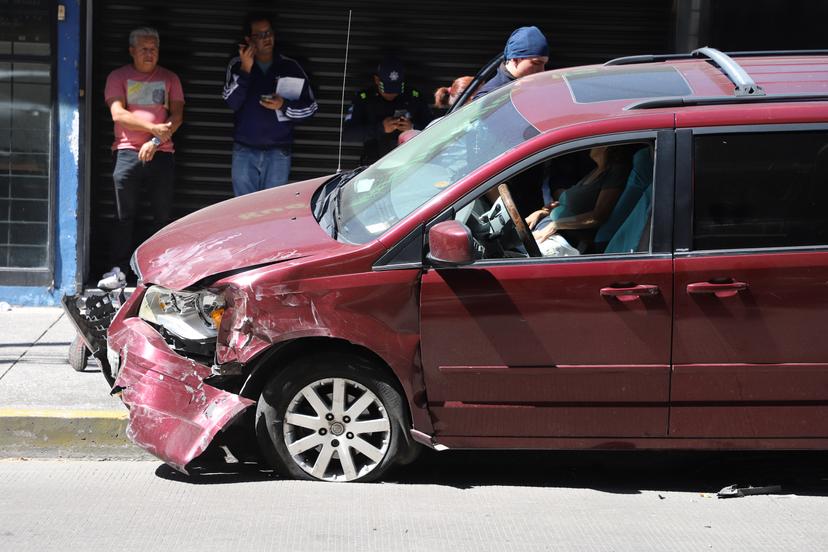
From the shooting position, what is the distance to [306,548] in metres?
4.77

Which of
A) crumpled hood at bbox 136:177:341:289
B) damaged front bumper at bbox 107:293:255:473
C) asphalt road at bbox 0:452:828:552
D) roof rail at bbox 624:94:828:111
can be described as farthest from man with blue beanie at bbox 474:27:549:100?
damaged front bumper at bbox 107:293:255:473

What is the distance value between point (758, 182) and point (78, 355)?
160 inches

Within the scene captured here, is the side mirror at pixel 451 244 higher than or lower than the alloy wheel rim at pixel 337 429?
higher

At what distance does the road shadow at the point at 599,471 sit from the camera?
5836mm

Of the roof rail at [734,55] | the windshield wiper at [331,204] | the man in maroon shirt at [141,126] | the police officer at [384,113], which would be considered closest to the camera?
the windshield wiper at [331,204]

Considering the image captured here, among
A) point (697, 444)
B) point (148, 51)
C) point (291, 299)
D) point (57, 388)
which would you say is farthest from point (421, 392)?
point (148, 51)

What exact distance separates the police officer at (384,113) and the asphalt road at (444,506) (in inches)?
143

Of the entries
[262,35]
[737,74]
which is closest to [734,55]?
[737,74]

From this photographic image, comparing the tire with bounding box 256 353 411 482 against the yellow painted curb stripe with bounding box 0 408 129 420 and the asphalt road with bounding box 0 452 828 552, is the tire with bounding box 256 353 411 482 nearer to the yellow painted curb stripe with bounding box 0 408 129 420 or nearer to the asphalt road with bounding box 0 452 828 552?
the asphalt road with bounding box 0 452 828 552

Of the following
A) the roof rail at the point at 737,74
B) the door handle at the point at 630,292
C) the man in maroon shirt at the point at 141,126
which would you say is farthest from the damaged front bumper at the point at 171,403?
the man in maroon shirt at the point at 141,126

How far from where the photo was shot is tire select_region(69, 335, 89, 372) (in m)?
7.14

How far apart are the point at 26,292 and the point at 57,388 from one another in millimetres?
2630

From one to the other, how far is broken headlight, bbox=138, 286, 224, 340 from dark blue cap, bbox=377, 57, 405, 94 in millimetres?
3925

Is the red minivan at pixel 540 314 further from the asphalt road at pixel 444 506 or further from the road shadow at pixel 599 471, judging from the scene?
the road shadow at pixel 599 471
